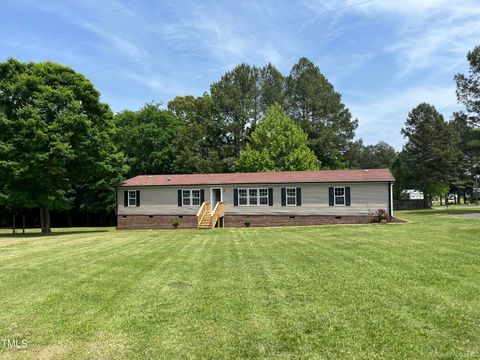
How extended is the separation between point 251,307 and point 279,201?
21.1m

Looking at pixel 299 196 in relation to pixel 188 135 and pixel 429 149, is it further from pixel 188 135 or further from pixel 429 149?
pixel 429 149

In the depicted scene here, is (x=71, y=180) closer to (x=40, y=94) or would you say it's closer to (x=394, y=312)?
(x=40, y=94)

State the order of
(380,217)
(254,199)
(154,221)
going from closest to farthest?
(380,217), (254,199), (154,221)

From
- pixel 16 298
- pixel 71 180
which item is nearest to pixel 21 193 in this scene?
pixel 71 180

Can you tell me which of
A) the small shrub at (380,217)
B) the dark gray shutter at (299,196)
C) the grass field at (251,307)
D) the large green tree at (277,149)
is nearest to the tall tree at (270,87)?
the large green tree at (277,149)

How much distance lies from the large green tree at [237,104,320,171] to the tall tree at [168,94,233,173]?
145 inches

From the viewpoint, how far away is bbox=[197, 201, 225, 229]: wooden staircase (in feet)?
81.9

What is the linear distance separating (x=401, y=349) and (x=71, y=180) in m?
26.0

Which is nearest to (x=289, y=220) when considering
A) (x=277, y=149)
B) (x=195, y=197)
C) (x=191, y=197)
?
(x=195, y=197)

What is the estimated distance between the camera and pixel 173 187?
28969 millimetres

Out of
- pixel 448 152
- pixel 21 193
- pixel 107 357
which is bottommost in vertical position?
pixel 107 357

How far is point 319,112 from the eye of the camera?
4606 cm

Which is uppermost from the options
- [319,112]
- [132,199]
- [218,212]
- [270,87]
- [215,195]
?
[270,87]

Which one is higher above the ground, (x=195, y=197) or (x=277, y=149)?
(x=277, y=149)
